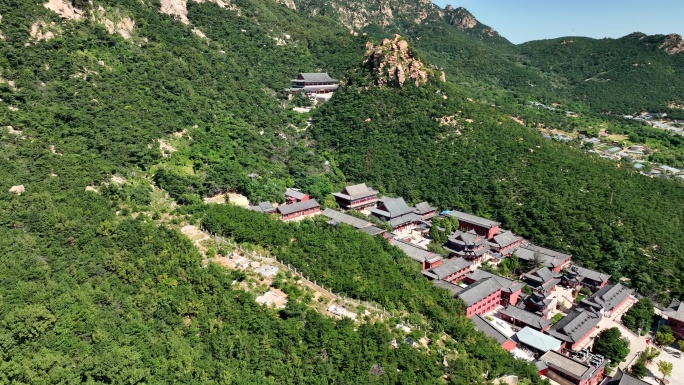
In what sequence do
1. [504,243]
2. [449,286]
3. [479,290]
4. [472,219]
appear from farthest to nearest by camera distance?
[472,219] → [504,243] → [449,286] → [479,290]

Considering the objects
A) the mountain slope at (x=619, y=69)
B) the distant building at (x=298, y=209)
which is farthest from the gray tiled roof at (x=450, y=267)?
the mountain slope at (x=619, y=69)

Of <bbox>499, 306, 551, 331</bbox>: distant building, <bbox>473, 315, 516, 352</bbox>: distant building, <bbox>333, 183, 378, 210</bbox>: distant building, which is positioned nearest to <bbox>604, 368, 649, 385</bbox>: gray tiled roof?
<bbox>499, 306, 551, 331</bbox>: distant building

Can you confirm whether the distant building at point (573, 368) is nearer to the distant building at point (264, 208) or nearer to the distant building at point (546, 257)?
the distant building at point (546, 257)

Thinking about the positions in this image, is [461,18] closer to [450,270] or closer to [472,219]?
[472,219]

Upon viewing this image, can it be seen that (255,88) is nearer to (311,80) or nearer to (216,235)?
(311,80)

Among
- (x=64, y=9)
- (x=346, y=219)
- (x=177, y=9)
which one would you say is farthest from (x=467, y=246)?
(x=177, y=9)

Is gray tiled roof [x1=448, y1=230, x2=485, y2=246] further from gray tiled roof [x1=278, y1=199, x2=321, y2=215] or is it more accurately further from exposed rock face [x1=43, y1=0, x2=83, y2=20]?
exposed rock face [x1=43, y1=0, x2=83, y2=20]

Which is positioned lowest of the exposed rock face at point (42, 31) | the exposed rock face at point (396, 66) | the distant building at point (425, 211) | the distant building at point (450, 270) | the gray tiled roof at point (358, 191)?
the distant building at point (450, 270)
